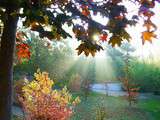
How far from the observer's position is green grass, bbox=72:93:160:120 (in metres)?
16.7

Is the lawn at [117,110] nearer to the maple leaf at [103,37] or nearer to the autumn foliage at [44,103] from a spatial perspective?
the autumn foliage at [44,103]

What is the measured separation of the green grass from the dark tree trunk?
30.5 feet

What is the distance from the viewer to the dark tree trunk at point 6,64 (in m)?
5.78

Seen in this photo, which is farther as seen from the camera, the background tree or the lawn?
the lawn

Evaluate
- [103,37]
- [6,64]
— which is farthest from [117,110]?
[103,37]

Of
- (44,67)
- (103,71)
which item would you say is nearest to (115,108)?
(44,67)

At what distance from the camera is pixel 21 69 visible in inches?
1096

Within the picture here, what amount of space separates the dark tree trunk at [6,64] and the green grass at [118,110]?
930 centimetres

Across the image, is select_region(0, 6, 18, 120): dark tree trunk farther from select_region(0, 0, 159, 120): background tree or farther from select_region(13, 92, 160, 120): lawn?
select_region(13, 92, 160, 120): lawn

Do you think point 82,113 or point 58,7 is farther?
point 82,113

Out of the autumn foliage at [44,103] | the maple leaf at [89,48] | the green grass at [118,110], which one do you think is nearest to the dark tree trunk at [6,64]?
the maple leaf at [89,48]

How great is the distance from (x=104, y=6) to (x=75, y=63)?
85.2 ft

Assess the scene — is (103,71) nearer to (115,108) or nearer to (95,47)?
(115,108)

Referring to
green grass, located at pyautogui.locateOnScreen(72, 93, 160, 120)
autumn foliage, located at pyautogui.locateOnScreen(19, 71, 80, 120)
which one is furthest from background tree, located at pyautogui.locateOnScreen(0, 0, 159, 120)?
green grass, located at pyautogui.locateOnScreen(72, 93, 160, 120)
